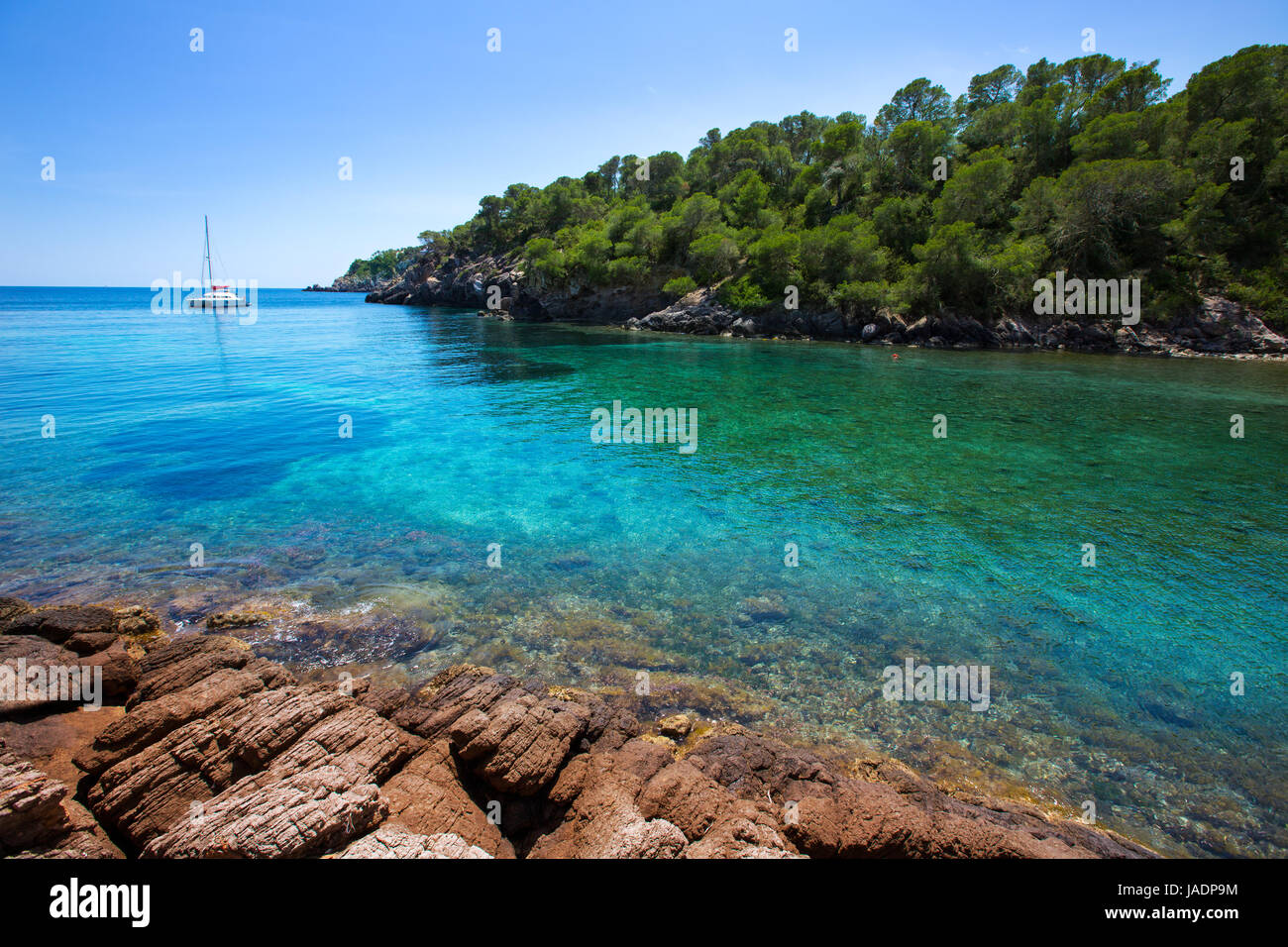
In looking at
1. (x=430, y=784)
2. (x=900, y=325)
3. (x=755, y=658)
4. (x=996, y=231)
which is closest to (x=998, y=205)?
(x=996, y=231)

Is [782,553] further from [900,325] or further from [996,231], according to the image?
[996,231]

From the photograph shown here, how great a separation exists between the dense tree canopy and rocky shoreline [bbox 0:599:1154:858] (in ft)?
174

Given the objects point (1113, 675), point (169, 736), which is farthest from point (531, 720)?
point (1113, 675)

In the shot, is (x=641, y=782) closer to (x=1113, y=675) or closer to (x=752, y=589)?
(x=752, y=589)

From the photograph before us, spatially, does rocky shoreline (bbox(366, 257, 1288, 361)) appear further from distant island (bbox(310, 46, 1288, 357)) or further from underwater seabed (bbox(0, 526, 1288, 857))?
underwater seabed (bbox(0, 526, 1288, 857))

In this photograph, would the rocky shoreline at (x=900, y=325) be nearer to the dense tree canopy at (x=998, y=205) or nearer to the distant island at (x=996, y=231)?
the distant island at (x=996, y=231)

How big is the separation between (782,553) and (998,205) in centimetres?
5757

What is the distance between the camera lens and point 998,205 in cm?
5131

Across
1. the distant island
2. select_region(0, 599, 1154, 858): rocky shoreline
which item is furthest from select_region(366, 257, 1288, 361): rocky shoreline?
select_region(0, 599, 1154, 858): rocky shoreline

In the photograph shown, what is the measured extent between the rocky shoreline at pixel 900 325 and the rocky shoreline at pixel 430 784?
4994cm

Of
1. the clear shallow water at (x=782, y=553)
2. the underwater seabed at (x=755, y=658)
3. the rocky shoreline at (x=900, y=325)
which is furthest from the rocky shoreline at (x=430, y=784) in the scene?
the rocky shoreline at (x=900, y=325)

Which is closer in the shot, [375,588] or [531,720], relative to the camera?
[531,720]
